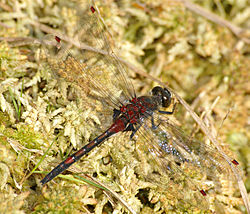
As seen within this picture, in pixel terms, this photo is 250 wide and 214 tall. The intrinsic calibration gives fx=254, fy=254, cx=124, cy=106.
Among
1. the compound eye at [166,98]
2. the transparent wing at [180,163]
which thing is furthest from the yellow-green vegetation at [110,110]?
the compound eye at [166,98]

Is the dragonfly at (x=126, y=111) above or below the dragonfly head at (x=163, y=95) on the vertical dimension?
below

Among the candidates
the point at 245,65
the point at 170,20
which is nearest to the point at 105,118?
the point at 170,20

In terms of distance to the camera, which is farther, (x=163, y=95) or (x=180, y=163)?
(x=163, y=95)

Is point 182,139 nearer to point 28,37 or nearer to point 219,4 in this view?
point 28,37

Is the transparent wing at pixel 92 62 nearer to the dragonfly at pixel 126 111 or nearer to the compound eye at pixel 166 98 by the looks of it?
the dragonfly at pixel 126 111

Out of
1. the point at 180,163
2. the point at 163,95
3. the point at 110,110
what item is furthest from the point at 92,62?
the point at 180,163

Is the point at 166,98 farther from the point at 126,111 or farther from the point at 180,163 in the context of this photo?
the point at 180,163

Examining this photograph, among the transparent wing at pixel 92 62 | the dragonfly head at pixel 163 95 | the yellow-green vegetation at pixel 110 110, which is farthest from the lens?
the dragonfly head at pixel 163 95
